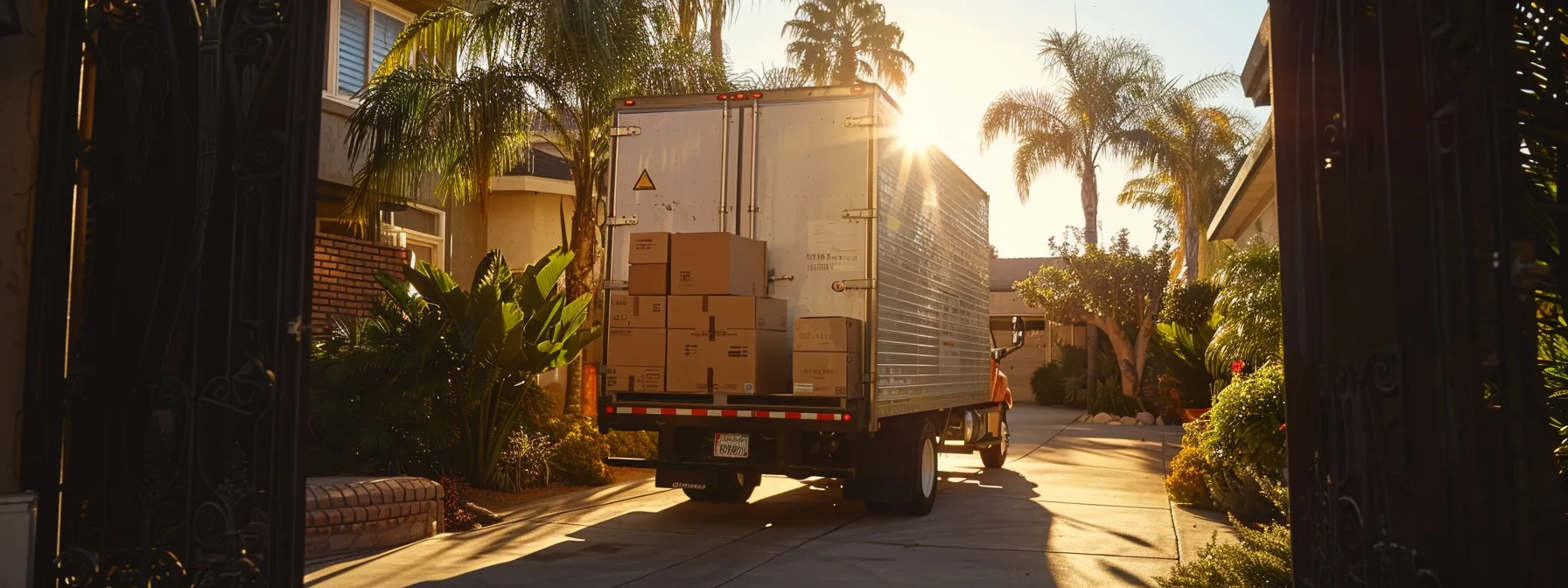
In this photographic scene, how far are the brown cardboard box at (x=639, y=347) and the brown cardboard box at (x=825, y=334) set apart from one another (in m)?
1.09

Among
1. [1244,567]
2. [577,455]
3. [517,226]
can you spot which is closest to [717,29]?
[517,226]

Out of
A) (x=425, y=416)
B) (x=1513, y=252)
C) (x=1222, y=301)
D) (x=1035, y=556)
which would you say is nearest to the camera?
(x=1513, y=252)

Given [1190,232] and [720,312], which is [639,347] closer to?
[720,312]

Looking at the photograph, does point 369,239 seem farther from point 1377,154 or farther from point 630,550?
point 1377,154

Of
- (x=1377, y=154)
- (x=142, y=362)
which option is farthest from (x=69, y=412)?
(x=1377, y=154)

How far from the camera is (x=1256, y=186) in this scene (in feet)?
53.6

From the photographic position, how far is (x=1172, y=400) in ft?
83.9

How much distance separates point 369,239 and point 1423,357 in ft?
45.0

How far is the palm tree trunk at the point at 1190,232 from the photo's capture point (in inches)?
1445

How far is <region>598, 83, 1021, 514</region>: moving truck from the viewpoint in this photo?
31.3ft

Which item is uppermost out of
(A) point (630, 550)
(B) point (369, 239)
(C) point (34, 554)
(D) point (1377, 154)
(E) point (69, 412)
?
(B) point (369, 239)

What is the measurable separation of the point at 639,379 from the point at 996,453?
272 inches

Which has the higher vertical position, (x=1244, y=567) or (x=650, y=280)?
(x=650, y=280)

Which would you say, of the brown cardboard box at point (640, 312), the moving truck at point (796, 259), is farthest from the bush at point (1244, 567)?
the brown cardboard box at point (640, 312)
